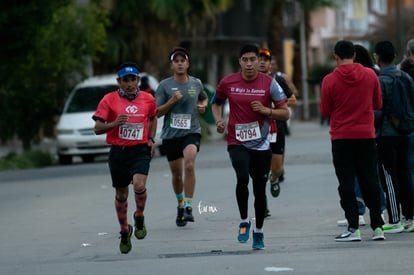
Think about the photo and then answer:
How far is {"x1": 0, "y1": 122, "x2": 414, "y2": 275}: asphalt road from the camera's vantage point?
10305 mm

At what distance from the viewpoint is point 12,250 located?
40.3 feet

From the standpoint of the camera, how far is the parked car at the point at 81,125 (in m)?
27.4

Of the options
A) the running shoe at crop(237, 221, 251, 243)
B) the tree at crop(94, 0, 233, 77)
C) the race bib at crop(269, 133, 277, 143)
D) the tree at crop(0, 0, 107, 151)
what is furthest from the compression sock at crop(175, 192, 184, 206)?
the tree at crop(94, 0, 233, 77)

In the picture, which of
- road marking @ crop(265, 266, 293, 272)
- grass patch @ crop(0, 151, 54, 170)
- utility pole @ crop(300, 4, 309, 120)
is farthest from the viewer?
utility pole @ crop(300, 4, 309, 120)

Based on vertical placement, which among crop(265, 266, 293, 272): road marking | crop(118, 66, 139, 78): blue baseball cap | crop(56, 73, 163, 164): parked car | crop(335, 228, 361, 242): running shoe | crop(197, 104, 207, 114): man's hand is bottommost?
crop(56, 73, 163, 164): parked car

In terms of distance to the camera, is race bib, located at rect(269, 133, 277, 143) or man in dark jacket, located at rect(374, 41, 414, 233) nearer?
man in dark jacket, located at rect(374, 41, 414, 233)

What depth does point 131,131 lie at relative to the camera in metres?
11.7

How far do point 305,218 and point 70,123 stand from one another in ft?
46.1

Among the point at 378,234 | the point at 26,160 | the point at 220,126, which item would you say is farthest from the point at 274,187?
the point at 26,160

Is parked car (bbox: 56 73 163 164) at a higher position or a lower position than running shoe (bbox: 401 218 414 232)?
lower

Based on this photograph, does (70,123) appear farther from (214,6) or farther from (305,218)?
(305,218)

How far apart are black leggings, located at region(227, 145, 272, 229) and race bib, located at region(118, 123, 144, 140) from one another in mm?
846

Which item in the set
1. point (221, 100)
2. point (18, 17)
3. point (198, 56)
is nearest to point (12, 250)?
point (221, 100)

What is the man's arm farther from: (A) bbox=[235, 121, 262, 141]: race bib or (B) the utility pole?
(B) the utility pole
